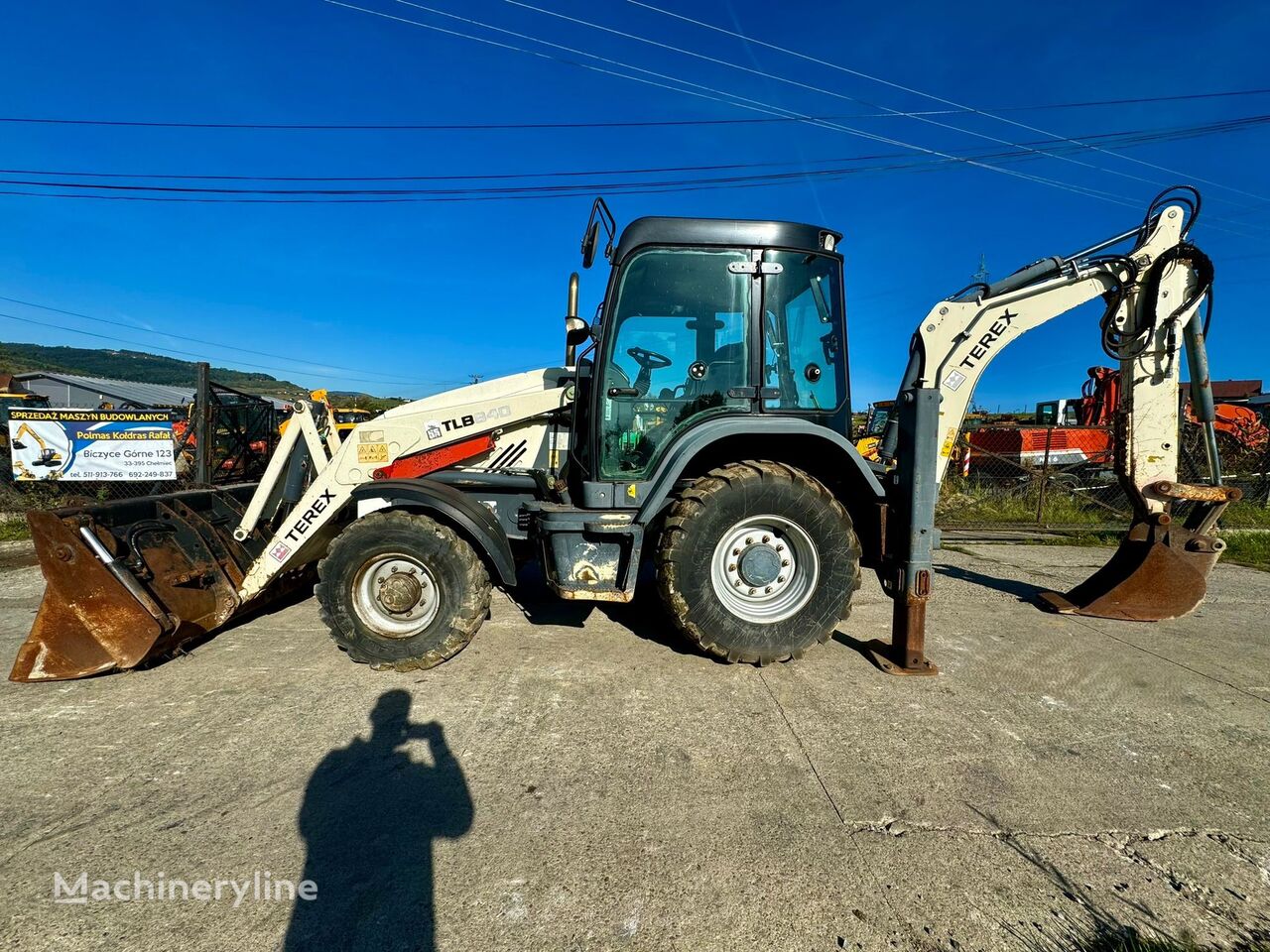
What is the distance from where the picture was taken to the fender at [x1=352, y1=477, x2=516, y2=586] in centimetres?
351

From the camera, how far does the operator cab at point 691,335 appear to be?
3545 mm

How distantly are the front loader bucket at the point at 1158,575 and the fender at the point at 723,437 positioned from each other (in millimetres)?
2575

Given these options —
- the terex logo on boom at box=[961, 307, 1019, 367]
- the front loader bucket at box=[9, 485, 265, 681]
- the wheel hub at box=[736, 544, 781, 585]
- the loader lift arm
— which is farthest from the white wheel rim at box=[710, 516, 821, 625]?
the front loader bucket at box=[9, 485, 265, 681]

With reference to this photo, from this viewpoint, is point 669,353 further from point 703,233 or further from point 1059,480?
point 1059,480

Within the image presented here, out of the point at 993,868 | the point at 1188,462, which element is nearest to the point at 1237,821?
the point at 993,868

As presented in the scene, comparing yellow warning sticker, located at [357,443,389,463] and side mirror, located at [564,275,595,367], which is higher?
side mirror, located at [564,275,595,367]

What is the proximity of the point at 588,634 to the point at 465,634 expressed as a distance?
980mm

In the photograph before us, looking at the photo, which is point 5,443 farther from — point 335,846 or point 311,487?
point 335,846

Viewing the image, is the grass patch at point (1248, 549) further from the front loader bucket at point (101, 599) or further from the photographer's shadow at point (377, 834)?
the front loader bucket at point (101, 599)

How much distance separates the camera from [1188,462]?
9.64 m

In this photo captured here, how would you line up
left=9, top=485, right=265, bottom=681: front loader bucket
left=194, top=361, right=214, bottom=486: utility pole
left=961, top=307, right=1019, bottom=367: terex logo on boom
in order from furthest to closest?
left=194, top=361, right=214, bottom=486: utility pole < left=961, top=307, right=1019, bottom=367: terex logo on boom < left=9, top=485, right=265, bottom=681: front loader bucket

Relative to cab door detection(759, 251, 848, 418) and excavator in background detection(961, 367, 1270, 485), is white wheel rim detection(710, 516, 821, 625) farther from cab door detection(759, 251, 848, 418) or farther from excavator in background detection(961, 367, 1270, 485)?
excavator in background detection(961, 367, 1270, 485)

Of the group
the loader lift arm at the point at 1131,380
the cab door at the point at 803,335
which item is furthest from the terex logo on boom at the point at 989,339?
the cab door at the point at 803,335

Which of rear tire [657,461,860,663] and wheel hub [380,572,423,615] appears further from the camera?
wheel hub [380,572,423,615]
